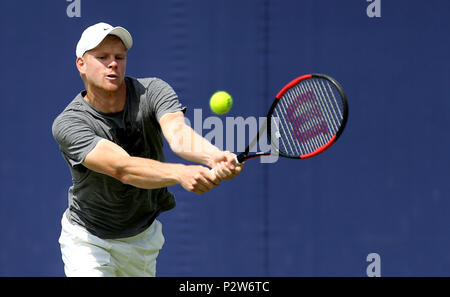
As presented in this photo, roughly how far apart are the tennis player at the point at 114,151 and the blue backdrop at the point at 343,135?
0.70m

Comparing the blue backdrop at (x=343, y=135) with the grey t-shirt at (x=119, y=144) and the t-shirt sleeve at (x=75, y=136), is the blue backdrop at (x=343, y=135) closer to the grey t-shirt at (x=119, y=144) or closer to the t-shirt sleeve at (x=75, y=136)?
the grey t-shirt at (x=119, y=144)

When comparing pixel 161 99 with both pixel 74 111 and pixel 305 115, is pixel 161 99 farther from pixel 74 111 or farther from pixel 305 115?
pixel 305 115

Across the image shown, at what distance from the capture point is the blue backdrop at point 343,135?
13.7 feet

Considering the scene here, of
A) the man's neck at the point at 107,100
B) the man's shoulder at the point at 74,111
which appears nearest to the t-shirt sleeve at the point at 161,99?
the man's neck at the point at 107,100

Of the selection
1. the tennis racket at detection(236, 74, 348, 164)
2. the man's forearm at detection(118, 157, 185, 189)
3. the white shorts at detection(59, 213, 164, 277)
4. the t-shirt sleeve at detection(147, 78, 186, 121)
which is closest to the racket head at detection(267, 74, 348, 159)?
the tennis racket at detection(236, 74, 348, 164)

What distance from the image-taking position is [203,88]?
4.25 m

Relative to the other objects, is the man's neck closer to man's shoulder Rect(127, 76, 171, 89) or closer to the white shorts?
man's shoulder Rect(127, 76, 171, 89)

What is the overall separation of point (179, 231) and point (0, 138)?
1.13m

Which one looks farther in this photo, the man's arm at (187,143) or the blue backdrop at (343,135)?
the blue backdrop at (343,135)

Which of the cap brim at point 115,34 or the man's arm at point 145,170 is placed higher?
the cap brim at point 115,34

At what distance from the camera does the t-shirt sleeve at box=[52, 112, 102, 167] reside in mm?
3129

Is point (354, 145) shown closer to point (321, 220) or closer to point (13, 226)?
point (321, 220)

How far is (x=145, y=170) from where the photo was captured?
2963 mm

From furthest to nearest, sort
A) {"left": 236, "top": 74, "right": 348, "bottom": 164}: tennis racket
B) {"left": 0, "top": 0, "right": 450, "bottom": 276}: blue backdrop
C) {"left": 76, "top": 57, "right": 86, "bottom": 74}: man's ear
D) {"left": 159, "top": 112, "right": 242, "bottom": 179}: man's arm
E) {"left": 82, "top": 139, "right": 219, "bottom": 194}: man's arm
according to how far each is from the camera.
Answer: {"left": 0, "top": 0, "right": 450, "bottom": 276}: blue backdrop → {"left": 76, "top": 57, "right": 86, "bottom": 74}: man's ear → {"left": 236, "top": 74, "right": 348, "bottom": 164}: tennis racket → {"left": 159, "top": 112, "right": 242, "bottom": 179}: man's arm → {"left": 82, "top": 139, "right": 219, "bottom": 194}: man's arm
